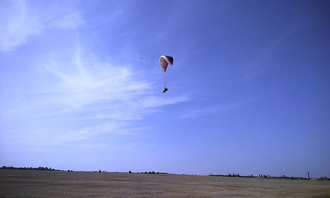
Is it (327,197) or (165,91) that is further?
(165,91)

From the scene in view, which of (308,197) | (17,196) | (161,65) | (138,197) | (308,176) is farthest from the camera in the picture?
(308,176)

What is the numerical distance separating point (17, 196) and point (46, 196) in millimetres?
1602

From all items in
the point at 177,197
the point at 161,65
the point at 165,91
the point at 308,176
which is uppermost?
the point at 161,65

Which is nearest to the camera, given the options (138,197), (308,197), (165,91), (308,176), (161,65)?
(138,197)

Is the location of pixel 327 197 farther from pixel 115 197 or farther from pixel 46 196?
pixel 46 196

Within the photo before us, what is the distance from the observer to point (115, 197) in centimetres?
1445

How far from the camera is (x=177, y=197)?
50.7 feet

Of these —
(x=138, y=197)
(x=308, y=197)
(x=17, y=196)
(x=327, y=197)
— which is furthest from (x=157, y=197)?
(x=327, y=197)

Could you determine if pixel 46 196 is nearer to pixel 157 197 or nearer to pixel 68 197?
pixel 68 197

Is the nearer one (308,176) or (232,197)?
(232,197)

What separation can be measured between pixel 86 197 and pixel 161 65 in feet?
76.3

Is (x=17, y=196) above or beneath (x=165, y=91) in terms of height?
beneath

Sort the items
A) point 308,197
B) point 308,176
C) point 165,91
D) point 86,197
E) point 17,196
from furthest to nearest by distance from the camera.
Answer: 1. point 308,176
2. point 165,91
3. point 308,197
4. point 86,197
5. point 17,196

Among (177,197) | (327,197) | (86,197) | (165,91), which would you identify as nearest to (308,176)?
(327,197)
